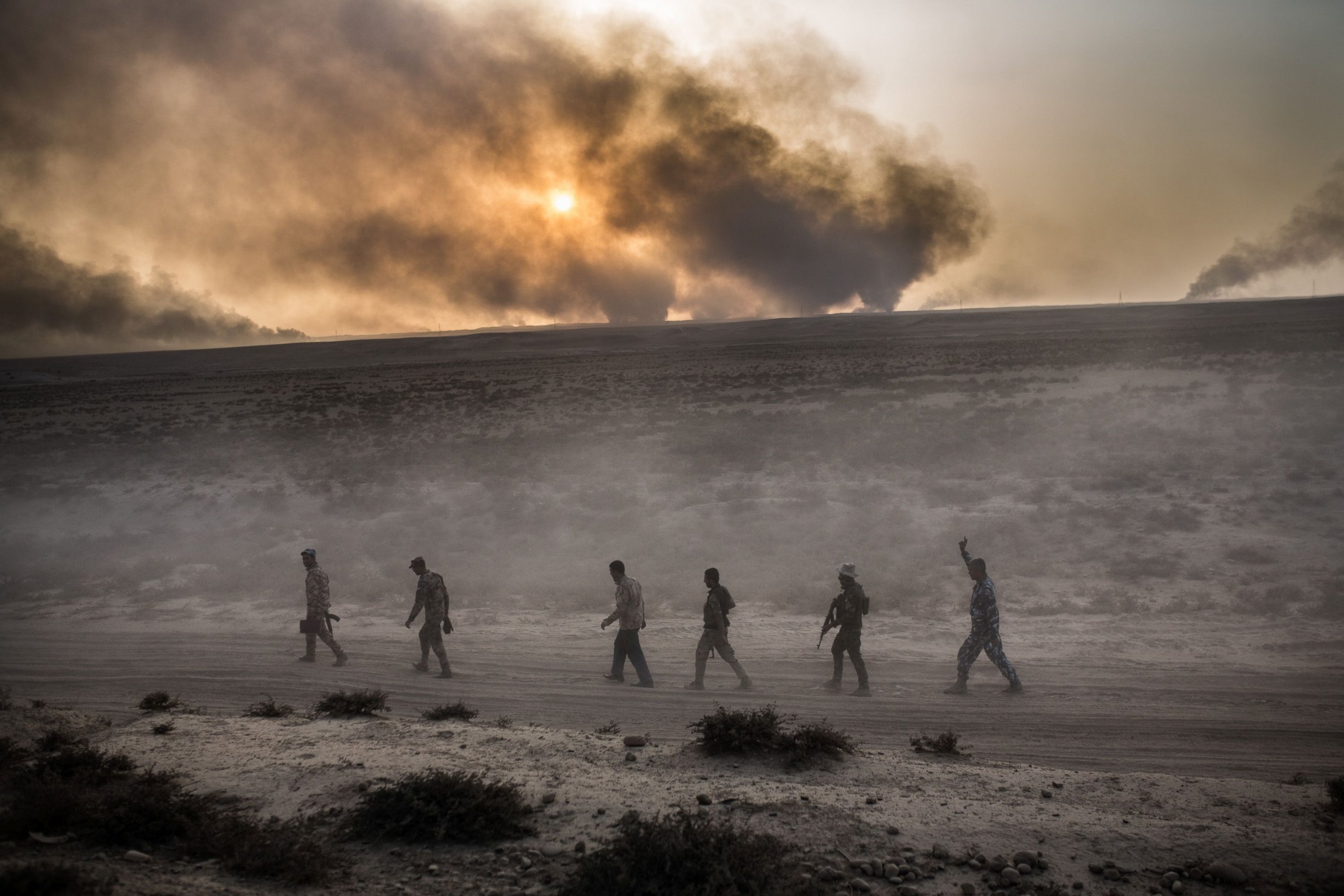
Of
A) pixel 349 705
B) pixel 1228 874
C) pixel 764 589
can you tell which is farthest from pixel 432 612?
pixel 1228 874

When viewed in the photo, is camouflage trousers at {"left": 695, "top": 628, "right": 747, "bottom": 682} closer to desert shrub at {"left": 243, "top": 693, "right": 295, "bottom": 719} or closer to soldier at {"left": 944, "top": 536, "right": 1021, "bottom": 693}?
soldier at {"left": 944, "top": 536, "right": 1021, "bottom": 693}

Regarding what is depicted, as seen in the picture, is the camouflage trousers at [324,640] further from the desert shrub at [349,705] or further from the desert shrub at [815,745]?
the desert shrub at [815,745]

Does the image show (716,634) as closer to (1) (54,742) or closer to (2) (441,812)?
(2) (441,812)

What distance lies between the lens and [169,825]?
5.59 m

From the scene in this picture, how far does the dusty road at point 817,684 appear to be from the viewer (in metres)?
8.73

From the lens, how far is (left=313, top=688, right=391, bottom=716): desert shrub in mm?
9016

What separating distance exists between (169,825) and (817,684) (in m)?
8.20

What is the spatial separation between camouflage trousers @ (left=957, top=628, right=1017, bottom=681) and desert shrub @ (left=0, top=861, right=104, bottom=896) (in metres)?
9.65

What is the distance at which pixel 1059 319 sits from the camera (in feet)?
259

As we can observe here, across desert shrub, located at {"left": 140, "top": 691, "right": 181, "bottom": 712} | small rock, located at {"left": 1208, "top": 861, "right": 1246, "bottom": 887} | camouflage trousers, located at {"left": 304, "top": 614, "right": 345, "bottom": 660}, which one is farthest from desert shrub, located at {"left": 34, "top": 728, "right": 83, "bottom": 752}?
small rock, located at {"left": 1208, "top": 861, "right": 1246, "bottom": 887}

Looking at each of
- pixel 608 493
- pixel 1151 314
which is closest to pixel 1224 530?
pixel 608 493

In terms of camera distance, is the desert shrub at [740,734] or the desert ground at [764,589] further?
the desert shrub at [740,734]

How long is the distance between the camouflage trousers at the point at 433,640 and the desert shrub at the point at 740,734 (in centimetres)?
554

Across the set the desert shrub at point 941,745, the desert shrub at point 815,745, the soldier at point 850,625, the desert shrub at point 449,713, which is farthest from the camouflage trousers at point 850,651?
the desert shrub at point 449,713
